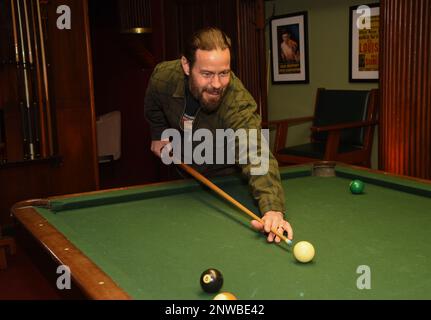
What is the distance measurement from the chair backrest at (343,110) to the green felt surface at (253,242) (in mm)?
2192

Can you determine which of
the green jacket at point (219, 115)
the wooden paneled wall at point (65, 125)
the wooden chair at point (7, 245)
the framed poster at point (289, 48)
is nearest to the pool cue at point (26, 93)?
the wooden paneled wall at point (65, 125)

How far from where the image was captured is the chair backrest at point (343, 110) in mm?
4188

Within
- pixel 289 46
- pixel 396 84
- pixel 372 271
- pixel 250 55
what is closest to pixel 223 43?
pixel 372 271

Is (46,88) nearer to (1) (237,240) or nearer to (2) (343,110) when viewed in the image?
(2) (343,110)

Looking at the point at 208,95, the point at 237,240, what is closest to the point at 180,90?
the point at 208,95

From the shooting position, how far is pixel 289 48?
5.02m

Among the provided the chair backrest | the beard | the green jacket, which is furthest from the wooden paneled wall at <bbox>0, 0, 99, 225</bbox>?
the chair backrest

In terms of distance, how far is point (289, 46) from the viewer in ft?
16.5

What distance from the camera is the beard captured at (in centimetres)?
197

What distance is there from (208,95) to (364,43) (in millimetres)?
2691

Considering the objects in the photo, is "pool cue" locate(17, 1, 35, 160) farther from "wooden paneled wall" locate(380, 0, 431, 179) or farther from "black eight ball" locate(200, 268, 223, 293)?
"black eight ball" locate(200, 268, 223, 293)

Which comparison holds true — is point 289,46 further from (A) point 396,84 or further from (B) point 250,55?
(A) point 396,84

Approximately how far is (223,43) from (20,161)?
2.21 m

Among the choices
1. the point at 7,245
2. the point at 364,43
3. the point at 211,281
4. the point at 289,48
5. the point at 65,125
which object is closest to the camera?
the point at 211,281
